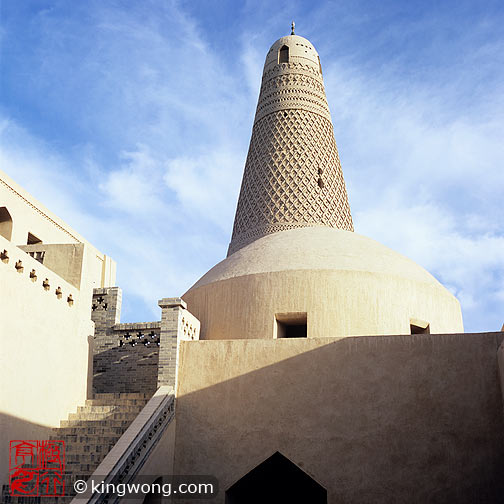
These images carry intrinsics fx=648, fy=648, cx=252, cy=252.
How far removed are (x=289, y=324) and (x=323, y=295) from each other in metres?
0.95

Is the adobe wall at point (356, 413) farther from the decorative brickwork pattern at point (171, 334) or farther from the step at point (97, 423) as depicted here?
the step at point (97, 423)

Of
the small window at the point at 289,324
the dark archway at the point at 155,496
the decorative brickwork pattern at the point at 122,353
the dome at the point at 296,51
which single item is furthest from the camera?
the dome at the point at 296,51

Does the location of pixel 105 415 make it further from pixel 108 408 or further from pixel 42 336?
pixel 42 336

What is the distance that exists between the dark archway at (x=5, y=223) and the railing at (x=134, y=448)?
449 cm

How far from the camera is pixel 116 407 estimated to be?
885 centimetres

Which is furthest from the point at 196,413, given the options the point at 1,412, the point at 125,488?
the point at 1,412

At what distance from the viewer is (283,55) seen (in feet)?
46.7

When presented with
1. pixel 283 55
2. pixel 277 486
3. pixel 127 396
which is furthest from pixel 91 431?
pixel 283 55

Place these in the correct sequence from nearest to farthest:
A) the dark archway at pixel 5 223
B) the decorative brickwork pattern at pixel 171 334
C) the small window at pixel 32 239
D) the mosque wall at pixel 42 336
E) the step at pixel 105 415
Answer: the mosque wall at pixel 42 336, the step at pixel 105 415, the decorative brickwork pattern at pixel 171 334, the dark archway at pixel 5 223, the small window at pixel 32 239

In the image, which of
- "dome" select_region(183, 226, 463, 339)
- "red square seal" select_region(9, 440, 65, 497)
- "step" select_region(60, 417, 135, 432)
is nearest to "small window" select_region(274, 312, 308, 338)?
"dome" select_region(183, 226, 463, 339)

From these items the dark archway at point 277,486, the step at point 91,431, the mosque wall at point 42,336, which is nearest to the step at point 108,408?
the mosque wall at point 42,336

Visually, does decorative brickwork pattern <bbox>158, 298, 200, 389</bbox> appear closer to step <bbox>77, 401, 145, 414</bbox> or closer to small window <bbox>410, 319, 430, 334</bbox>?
step <bbox>77, 401, 145, 414</bbox>

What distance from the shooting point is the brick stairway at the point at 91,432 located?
764 cm

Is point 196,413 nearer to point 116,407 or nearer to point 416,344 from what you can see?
point 116,407
